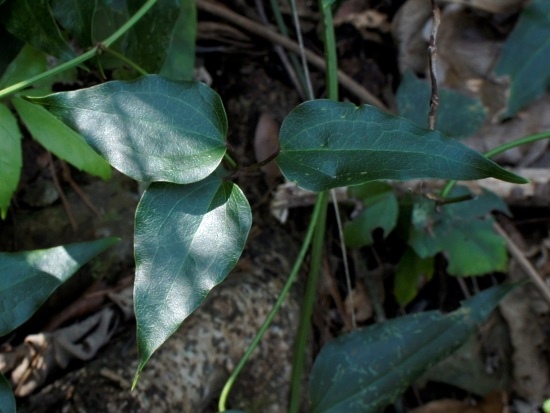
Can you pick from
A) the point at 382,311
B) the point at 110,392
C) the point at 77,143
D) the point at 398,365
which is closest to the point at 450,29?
the point at 382,311

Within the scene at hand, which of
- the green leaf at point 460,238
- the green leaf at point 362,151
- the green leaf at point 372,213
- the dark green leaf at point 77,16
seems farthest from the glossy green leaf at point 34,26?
the green leaf at point 460,238

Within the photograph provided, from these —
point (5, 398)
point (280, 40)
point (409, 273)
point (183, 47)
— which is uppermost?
point (183, 47)

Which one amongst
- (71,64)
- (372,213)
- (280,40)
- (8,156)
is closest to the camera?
(71,64)

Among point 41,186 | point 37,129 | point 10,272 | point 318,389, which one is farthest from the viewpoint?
point 41,186

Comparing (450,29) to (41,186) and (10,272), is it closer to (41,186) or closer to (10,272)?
(41,186)

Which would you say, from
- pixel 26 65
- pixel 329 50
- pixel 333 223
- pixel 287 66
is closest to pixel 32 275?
pixel 26 65

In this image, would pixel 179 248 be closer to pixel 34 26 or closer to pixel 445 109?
pixel 34 26

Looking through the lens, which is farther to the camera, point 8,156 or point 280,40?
point 280,40
